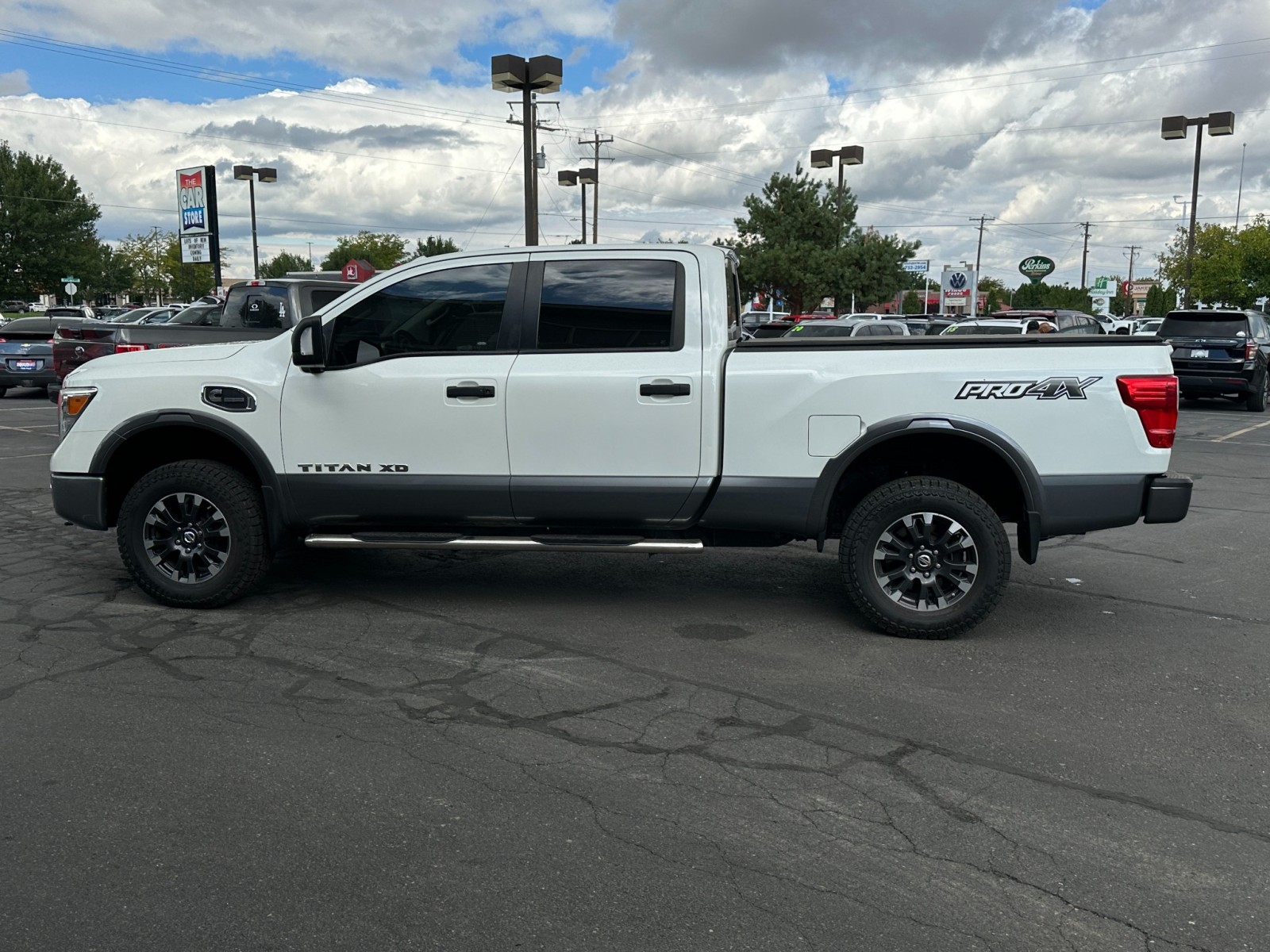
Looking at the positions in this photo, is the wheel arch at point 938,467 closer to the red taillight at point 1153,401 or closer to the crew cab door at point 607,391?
the red taillight at point 1153,401

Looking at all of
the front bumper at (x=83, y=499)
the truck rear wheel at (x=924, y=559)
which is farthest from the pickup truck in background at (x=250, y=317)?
the truck rear wheel at (x=924, y=559)

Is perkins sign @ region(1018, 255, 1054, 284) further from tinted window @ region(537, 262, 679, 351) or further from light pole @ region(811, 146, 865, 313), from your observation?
tinted window @ region(537, 262, 679, 351)

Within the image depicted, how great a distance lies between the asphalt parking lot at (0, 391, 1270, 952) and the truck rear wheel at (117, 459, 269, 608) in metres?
0.18

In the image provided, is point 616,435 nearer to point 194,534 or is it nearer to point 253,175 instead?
point 194,534

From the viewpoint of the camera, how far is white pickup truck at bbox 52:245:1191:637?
18.6 ft

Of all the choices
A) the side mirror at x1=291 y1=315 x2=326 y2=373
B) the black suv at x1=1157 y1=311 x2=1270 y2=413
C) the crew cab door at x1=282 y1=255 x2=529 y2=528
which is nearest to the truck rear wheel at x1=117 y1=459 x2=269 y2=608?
the crew cab door at x1=282 y1=255 x2=529 y2=528

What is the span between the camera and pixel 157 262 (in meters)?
98.8

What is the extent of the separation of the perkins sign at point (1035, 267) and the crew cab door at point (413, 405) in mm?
53676

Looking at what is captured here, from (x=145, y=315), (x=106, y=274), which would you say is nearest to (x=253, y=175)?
(x=145, y=315)

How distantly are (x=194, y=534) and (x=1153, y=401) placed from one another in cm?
514

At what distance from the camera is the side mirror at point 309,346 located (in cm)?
598

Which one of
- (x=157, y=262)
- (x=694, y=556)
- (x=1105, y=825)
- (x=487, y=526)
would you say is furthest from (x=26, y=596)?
(x=157, y=262)

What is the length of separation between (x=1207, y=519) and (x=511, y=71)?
15.1 meters

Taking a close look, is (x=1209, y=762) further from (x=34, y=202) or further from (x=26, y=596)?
(x=34, y=202)
